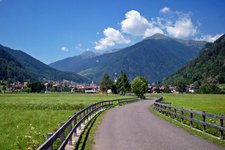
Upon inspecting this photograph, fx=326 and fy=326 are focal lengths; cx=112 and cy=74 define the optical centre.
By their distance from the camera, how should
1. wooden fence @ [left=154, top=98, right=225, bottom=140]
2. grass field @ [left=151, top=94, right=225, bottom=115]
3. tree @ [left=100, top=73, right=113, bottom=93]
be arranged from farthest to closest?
tree @ [left=100, top=73, right=113, bottom=93] → grass field @ [left=151, top=94, right=225, bottom=115] → wooden fence @ [left=154, top=98, right=225, bottom=140]

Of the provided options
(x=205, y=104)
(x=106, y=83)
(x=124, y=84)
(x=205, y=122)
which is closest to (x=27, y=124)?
(x=205, y=122)

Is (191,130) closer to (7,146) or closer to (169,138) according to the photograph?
(169,138)

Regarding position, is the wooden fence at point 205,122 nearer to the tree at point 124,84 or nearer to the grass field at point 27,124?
the grass field at point 27,124

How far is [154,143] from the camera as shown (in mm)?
14539

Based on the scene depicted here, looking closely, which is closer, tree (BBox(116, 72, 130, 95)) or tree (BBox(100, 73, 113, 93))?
tree (BBox(116, 72, 130, 95))

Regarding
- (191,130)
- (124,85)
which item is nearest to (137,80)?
(124,85)

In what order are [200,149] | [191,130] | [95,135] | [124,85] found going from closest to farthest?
1. [200,149]
2. [95,135]
3. [191,130]
4. [124,85]

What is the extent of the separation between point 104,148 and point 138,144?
1.68m

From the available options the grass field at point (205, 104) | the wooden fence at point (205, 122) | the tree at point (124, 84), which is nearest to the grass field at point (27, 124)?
the wooden fence at point (205, 122)

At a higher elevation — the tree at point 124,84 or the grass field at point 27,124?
the tree at point 124,84

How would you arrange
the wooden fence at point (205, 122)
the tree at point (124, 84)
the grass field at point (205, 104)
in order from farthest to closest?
1. the tree at point (124, 84)
2. the grass field at point (205, 104)
3. the wooden fence at point (205, 122)

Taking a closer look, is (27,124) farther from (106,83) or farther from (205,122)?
(106,83)

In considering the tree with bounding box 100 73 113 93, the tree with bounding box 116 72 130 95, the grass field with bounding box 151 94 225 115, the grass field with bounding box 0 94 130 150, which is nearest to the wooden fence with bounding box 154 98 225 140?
the grass field with bounding box 0 94 130 150

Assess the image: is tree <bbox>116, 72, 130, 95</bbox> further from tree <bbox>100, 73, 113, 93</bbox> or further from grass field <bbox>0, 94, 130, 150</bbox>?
grass field <bbox>0, 94, 130, 150</bbox>
